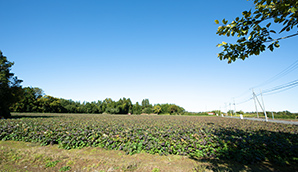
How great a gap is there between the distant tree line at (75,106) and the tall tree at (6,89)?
36.0m

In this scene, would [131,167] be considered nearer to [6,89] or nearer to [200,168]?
[200,168]

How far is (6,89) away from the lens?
18.9 meters

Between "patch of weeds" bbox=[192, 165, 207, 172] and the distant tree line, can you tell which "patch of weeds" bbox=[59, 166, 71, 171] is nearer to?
"patch of weeds" bbox=[192, 165, 207, 172]

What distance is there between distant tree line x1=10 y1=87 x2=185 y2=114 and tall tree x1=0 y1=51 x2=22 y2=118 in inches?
1419

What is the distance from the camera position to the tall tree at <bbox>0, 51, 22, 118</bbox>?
60.5 feet

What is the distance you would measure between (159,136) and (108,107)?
78.9m

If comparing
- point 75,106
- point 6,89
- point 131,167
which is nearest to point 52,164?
point 131,167

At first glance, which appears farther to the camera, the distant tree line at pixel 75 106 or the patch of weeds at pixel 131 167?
the distant tree line at pixel 75 106

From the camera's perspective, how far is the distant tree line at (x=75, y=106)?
2187 inches

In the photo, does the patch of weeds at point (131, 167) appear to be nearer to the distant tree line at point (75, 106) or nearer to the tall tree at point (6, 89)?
the tall tree at point (6, 89)

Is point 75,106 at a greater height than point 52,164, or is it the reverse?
point 75,106

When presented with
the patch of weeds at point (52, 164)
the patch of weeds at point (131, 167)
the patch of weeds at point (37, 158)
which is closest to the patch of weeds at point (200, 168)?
the patch of weeds at point (131, 167)

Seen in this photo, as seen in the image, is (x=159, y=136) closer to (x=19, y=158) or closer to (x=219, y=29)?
(x=219, y=29)

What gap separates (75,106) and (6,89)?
200 feet
